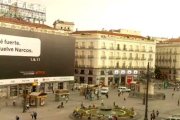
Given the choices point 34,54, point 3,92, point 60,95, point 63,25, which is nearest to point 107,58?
point 34,54

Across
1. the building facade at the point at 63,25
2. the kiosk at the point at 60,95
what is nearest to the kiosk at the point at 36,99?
the kiosk at the point at 60,95

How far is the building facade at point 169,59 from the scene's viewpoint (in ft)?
285

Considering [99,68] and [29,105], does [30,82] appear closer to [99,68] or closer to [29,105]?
[29,105]

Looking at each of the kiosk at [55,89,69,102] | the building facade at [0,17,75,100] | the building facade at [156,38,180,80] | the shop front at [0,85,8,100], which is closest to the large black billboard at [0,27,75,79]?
the building facade at [0,17,75,100]

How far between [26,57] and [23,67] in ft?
5.97

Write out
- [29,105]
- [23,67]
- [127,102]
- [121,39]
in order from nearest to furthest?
[29,105], [127,102], [23,67], [121,39]

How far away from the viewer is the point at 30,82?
1877 inches

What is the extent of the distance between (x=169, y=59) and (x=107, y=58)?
30.3m

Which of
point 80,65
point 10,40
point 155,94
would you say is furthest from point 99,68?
point 10,40

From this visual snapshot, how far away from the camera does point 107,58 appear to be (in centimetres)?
6856

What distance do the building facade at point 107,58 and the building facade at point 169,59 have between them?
16415 mm

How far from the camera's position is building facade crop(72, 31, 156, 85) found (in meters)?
66.8

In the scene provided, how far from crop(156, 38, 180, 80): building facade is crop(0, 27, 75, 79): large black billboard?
44.0 meters

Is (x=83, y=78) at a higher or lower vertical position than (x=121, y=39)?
lower
